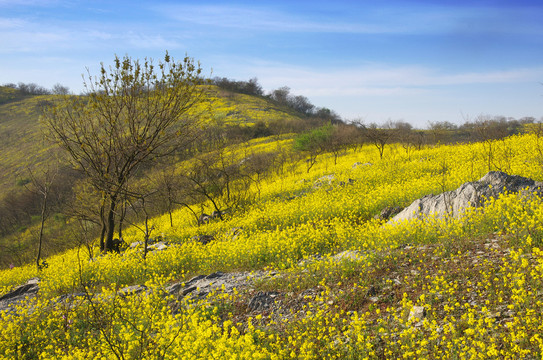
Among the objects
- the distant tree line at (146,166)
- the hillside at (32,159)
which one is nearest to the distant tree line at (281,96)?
the hillside at (32,159)

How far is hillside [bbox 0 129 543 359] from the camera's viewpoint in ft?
14.1

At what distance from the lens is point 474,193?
8.79 m

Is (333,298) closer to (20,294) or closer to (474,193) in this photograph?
(474,193)

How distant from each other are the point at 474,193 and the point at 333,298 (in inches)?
211

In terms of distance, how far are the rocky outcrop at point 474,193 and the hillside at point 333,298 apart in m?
0.73

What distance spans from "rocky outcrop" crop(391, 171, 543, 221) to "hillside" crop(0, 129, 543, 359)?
2.40 feet

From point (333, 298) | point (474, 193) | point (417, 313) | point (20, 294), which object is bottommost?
point (20, 294)

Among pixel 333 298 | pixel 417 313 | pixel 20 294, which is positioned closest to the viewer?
pixel 417 313

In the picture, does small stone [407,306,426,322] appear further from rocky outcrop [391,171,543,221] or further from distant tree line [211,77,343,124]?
distant tree line [211,77,343,124]

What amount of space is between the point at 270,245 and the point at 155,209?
759 inches

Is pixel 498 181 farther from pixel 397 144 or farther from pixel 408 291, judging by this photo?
pixel 397 144

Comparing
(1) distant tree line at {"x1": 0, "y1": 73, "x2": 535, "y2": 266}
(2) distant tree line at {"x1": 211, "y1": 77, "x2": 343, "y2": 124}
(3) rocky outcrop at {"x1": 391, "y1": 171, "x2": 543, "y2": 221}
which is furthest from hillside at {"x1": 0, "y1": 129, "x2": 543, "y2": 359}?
(2) distant tree line at {"x1": 211, "y1": 77, "x2": 343, "y2": 124}

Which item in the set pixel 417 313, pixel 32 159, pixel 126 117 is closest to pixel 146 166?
pixel 126 117

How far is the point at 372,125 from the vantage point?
107 feet
